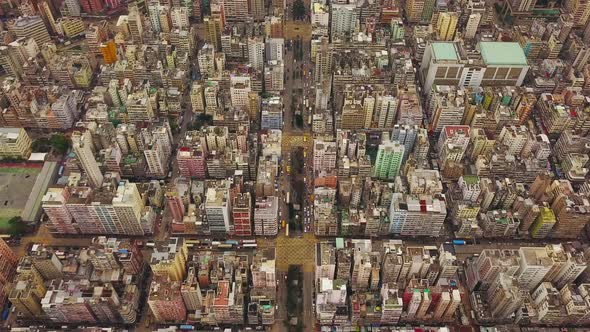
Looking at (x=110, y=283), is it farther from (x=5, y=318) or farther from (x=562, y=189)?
(x=562, y=189)

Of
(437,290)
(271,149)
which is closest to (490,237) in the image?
(437,290)

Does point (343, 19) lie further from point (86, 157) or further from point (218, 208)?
point (86, 157)

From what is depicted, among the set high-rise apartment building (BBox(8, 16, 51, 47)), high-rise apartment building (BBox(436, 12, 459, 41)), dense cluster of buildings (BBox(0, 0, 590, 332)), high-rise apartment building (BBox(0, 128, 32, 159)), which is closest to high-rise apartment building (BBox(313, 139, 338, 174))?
dense cluster of buildings (BBox(0, 0, 590, 332))

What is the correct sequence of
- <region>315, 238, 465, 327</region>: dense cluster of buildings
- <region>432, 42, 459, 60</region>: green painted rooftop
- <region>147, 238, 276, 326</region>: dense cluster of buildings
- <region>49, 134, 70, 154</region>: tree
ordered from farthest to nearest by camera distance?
<region>432, 42, 459, 60</region>: green painted rooftop → <region>49, 134, 70, 154</region>: tree → <region>147, 238, 276, 326</region>: dense cluster of buildings → <region>315, 238, 465, 327</region>: dense cluster of buildings

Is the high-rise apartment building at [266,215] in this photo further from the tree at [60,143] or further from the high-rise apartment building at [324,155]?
the tree at [60,143]

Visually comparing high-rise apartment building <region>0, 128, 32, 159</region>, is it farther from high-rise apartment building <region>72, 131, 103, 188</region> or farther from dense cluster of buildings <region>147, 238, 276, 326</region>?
dense cluster of buildings <region>147, 238, 276, 326</region>

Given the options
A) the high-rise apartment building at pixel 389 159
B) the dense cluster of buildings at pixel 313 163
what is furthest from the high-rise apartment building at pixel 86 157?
the high-rise apartment building at pixel 389 159
